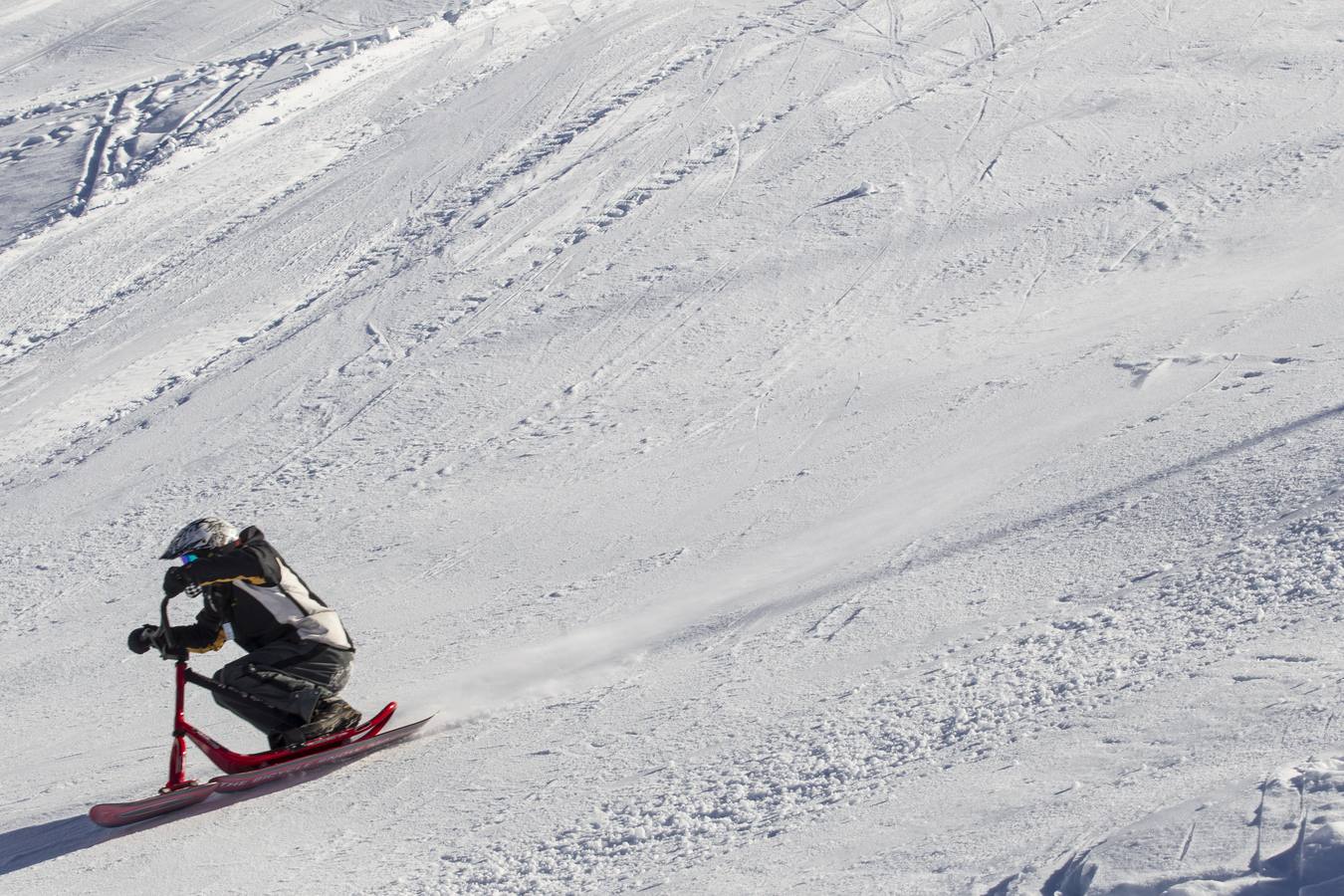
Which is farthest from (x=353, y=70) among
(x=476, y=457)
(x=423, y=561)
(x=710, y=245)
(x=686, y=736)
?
(x=686, y=736)

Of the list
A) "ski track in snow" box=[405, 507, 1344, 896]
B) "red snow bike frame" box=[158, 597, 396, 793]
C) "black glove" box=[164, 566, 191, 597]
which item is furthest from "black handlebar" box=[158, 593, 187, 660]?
"ski track in snow" box=[405, 507, 1344, 896]

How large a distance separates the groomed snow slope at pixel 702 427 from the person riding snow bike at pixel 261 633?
393 millimetres

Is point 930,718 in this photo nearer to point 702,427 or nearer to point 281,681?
point 281,681

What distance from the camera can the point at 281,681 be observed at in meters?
5.93

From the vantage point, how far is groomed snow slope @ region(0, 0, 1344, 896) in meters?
4.55

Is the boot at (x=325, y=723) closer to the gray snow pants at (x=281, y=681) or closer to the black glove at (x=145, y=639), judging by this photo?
the gray snow pants at (x=281, y=681)

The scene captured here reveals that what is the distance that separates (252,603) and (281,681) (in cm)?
39

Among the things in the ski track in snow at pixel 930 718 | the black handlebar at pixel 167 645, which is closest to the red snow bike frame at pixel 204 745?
the black handlebar at pixel 167 645

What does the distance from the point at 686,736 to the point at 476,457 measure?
16.3ft

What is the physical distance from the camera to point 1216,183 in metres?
11.9

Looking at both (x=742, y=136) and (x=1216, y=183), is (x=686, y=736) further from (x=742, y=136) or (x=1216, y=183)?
(x=742, y=136)

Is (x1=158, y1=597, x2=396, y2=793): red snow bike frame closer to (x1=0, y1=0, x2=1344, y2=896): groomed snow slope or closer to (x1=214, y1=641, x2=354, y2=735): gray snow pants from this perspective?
(x1=214, y1=641, x2=354, y2=735): gray snow pants

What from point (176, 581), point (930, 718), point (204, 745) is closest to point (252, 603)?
point (176, 581)

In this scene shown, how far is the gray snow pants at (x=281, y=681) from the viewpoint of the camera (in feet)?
19.4
